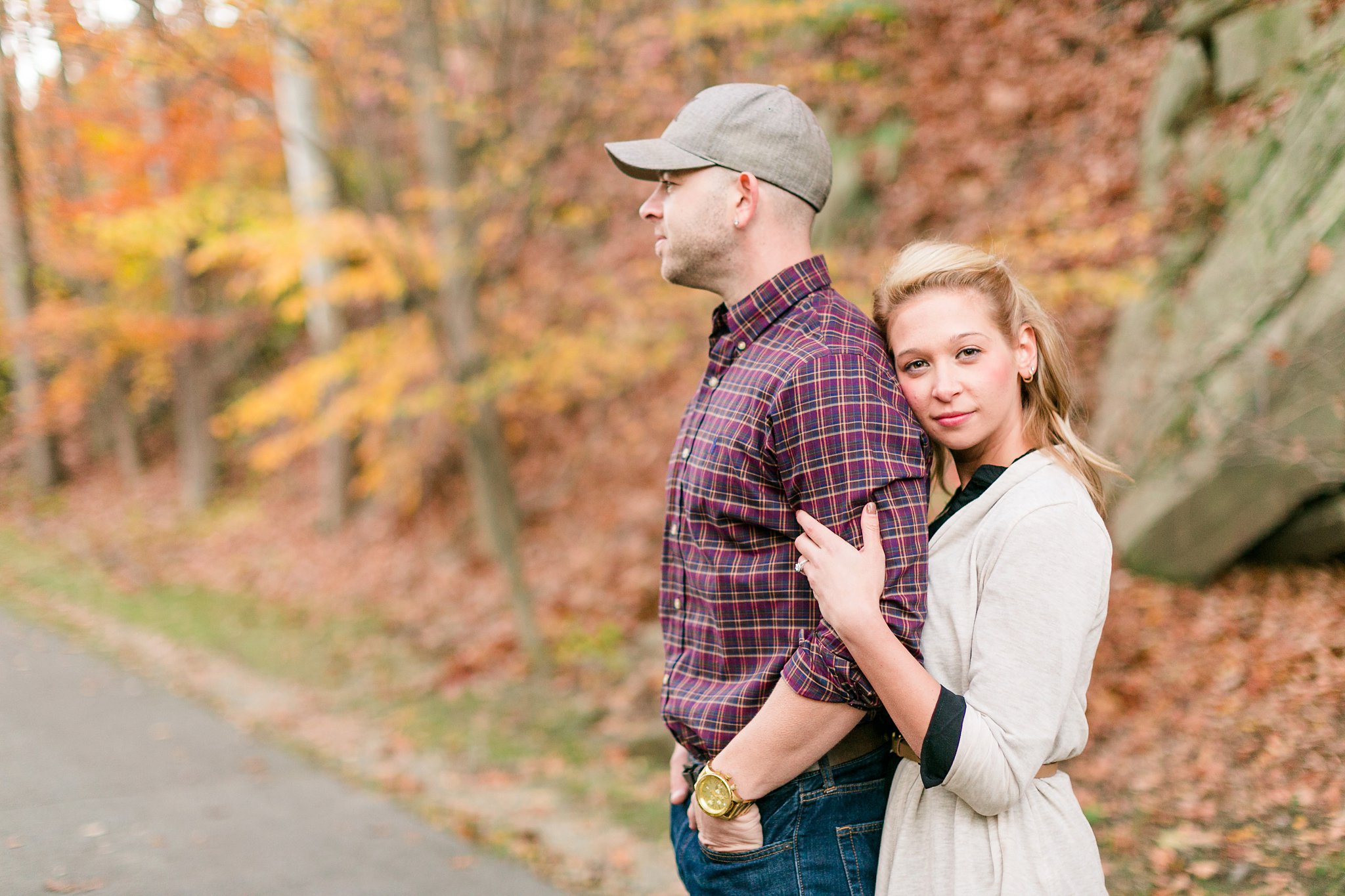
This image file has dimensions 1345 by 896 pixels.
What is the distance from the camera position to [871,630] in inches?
67.1

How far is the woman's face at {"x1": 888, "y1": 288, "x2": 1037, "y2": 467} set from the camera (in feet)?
6.17

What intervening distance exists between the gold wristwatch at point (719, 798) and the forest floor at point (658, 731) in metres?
2.23

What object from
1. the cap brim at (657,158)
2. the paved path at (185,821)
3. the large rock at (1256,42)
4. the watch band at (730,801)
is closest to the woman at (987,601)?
the watch band at (730,801)

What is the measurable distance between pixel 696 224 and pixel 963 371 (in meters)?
0.68

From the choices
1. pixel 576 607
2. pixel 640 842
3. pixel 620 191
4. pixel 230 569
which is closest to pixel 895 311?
pixel 640 842

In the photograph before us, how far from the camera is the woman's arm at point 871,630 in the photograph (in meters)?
1.69

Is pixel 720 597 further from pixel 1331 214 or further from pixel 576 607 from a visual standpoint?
pixel 576 607

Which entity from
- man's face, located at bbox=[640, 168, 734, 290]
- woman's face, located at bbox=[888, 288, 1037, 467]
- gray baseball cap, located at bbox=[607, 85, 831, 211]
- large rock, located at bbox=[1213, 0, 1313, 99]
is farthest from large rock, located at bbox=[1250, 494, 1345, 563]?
man's face, located at bbox=[640, 168, 734, 290]

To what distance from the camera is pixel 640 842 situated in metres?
4.68

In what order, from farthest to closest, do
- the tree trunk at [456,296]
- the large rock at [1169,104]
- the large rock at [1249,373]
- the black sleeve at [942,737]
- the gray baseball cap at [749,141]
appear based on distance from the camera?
the tree trunk at [456,296] → the large rock at [1169,104] → the large rock at [1249,373] → the gray baseball cap at [749,141] → the black sleeve at [942,737]

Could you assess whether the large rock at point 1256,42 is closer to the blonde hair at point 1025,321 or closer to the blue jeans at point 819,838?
the blonde hair at point 1025,321

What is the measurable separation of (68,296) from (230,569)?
254 inches

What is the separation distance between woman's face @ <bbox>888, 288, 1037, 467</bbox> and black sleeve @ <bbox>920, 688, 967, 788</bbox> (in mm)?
521

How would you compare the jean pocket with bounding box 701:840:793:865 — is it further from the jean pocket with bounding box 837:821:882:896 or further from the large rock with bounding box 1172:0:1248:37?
the large rock with bounding box 1172:0:1248:37
